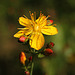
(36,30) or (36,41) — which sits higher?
(36,30)

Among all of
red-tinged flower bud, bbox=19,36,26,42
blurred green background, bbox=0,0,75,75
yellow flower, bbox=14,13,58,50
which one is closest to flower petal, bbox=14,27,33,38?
yellow flower, bbox=14,13,58,50

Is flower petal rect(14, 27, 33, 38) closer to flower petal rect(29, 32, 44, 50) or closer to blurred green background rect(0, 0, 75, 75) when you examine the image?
flower petal rect(29, 32, 44, 50)

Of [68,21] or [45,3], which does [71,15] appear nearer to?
[68,21]

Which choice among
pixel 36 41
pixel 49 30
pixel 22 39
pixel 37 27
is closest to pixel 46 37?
pixel 37 27

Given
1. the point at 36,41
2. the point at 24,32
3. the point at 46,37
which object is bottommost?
the point at 46,37

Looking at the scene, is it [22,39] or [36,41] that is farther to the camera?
[36,41]

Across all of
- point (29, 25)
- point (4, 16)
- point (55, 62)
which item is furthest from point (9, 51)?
point (29, 25)

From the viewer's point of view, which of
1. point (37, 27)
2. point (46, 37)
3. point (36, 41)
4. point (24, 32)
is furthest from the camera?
point (46, 37)

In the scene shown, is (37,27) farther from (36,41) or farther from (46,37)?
(46,37)
